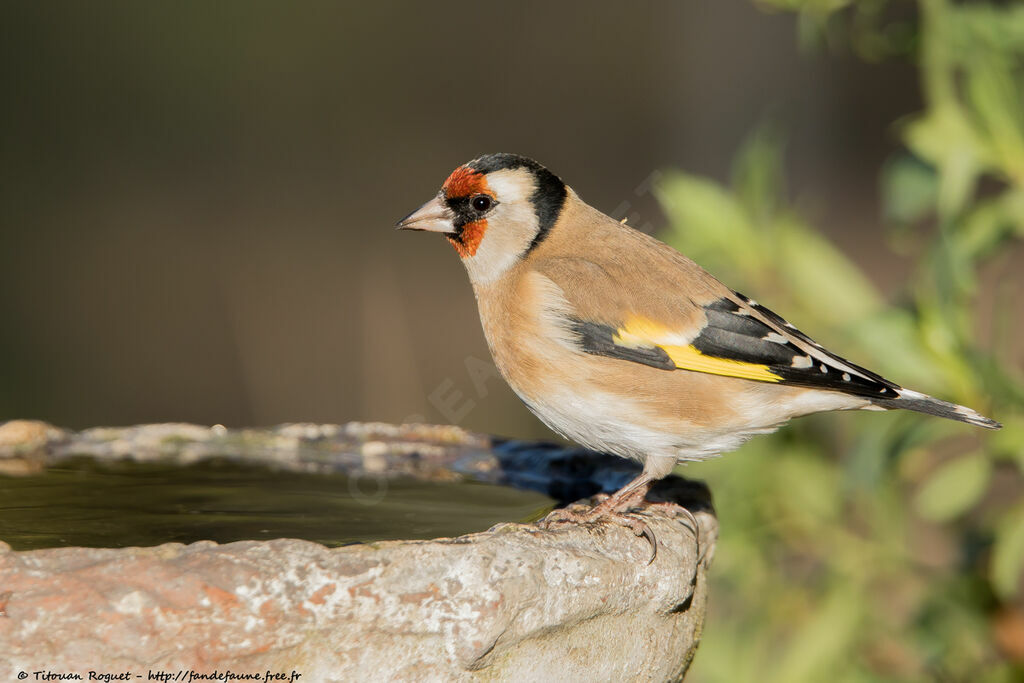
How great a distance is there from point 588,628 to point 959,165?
5.93 feet

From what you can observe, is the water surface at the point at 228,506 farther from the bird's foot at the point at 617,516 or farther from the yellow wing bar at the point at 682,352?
the yellow wing bar at the point at 682,352

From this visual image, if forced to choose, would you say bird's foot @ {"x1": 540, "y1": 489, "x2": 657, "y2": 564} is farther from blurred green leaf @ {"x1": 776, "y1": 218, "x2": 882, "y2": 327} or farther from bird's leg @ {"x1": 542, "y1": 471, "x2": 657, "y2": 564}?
blurred green leaf @ {"x1": 776, "y1": 218, "x2": 882, "y2": 327}

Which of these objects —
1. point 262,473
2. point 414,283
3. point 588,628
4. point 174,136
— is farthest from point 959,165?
point 174,136

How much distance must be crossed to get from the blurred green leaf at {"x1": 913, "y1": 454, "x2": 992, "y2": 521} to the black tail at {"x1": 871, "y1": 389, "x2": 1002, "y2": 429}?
267 millimetres

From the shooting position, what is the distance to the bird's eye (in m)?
3.48

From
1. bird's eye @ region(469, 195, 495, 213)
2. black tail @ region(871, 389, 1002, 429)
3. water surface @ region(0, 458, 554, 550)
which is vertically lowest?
water surface @ region(0, 458, 554, 550)

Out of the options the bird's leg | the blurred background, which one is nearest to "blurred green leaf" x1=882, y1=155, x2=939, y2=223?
the blurred background

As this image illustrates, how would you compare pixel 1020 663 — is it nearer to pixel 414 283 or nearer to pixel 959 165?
pixel 959 165

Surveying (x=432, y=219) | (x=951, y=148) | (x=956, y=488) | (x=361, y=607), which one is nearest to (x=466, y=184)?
(x=432, y=219)

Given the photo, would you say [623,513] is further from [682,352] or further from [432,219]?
[432,219]

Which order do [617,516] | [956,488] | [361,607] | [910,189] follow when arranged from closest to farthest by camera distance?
[361,607]
[617,516]
[956,488]
[910,189]

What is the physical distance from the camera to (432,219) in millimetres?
3500

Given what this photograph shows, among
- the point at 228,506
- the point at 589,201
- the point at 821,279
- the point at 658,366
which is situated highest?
the point at 589,201

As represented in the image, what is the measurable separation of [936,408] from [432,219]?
1.57m
